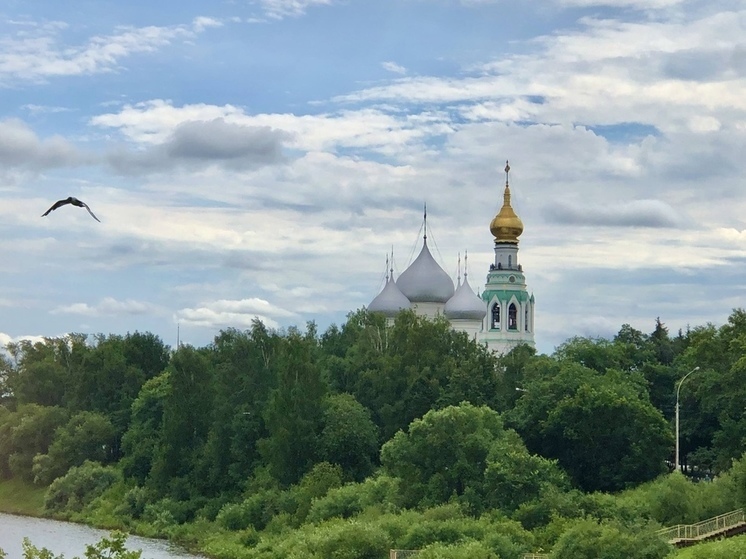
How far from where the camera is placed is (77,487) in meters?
67.6

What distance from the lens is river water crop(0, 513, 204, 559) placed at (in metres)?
51.9

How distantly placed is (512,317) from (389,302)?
36.4 ft

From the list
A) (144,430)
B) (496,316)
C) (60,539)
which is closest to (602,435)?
(60,539)

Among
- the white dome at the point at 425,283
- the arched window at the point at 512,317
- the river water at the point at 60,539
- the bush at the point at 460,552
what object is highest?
the white dome at the point at 425,283

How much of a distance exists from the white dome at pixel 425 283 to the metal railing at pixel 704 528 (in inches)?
1881

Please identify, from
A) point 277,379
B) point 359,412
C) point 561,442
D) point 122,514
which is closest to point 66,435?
point 122,514

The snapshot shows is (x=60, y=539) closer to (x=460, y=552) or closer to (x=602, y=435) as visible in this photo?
(x=602, y=435)

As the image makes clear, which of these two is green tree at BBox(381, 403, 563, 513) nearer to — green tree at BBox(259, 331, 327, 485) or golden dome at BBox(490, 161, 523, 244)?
green tree at BBox(259, 331, 327, 485)

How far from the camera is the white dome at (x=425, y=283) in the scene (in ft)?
292

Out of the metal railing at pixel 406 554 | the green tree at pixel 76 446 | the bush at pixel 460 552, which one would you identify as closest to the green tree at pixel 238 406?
the green tree at pixel 76 446

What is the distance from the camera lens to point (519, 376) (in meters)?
61.0

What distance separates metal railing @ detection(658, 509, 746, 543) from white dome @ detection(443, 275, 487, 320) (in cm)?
4631

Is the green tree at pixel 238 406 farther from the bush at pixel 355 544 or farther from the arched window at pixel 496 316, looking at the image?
the arched window at pixel 496 316

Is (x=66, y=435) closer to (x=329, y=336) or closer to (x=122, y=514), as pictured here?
(x=122, y=514)
